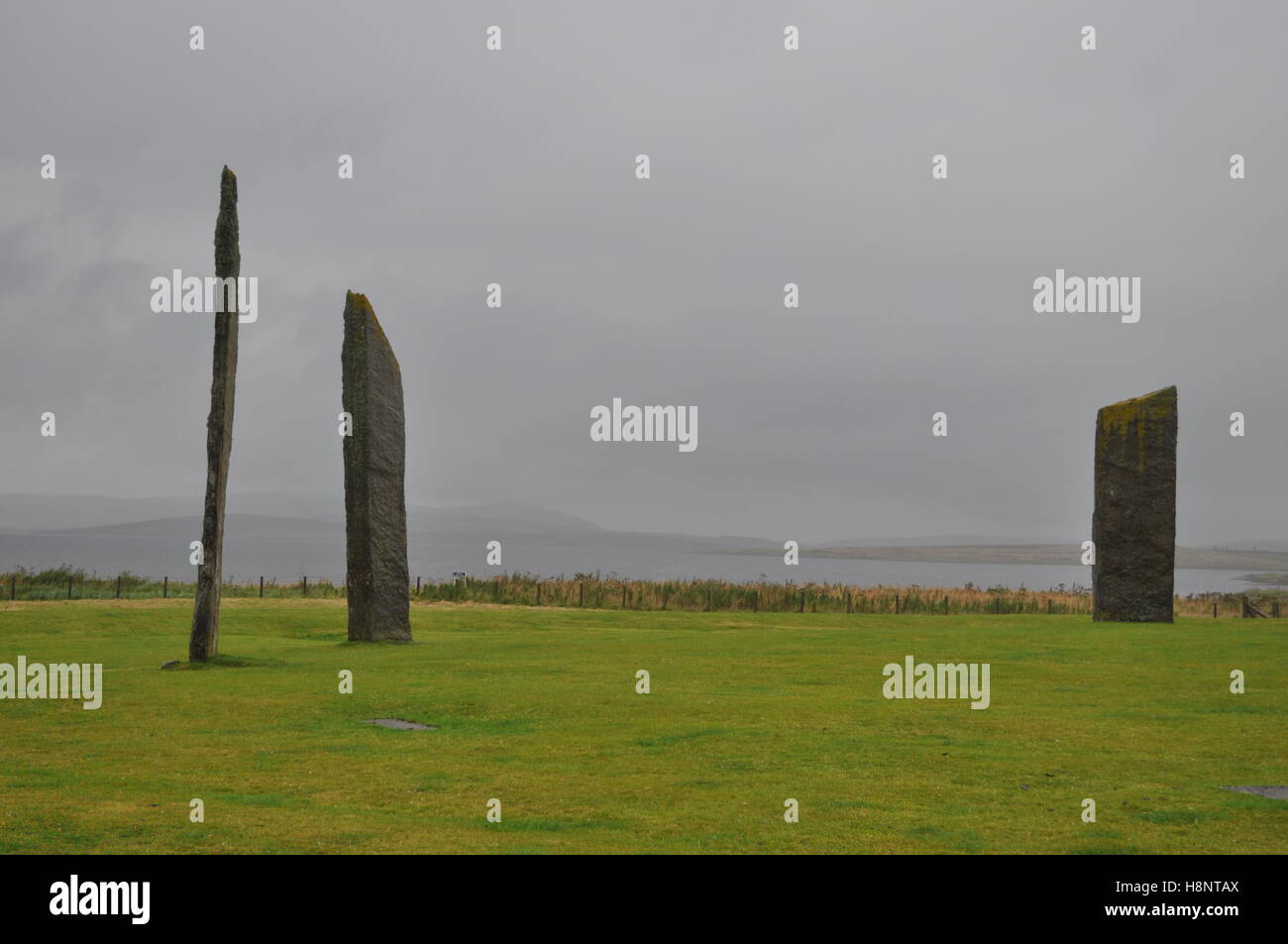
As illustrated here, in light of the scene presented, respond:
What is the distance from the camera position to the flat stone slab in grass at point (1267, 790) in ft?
33.4

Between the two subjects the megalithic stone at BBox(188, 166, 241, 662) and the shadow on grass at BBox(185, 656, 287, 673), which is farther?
the megalithic stone at BBox(188, 166, 241, 662)

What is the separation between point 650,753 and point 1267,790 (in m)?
5.88

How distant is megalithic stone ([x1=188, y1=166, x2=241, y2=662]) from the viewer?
21438 millimetres

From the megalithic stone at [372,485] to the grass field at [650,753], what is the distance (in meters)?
2.40

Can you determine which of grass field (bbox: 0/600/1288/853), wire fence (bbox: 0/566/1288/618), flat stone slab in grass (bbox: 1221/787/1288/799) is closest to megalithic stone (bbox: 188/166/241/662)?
grass field (bbox: 0/600/1288/853)

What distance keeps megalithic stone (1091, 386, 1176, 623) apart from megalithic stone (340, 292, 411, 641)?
698 inches

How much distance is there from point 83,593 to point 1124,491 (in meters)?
32.9

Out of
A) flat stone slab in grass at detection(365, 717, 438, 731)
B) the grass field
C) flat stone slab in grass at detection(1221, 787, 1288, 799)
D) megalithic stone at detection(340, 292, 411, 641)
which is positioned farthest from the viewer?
megalithic stone at detection(340, 292, 411, 641)

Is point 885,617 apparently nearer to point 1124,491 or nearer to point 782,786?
point 1124,491

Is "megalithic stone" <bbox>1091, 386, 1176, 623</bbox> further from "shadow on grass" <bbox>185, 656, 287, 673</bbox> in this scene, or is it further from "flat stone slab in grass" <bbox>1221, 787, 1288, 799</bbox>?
"shadow on grass" <bbox>185, 656, 287, 673</bbox>

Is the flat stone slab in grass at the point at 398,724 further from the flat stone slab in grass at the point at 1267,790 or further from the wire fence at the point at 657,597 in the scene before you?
the wire fence at the point at 657,597

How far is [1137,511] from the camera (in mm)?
29734

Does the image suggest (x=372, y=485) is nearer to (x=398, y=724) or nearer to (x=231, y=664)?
(x=231, y=664)

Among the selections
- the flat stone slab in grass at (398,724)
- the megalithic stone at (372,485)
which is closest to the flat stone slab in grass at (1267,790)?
the flat stone slab in grass at (398,724)
